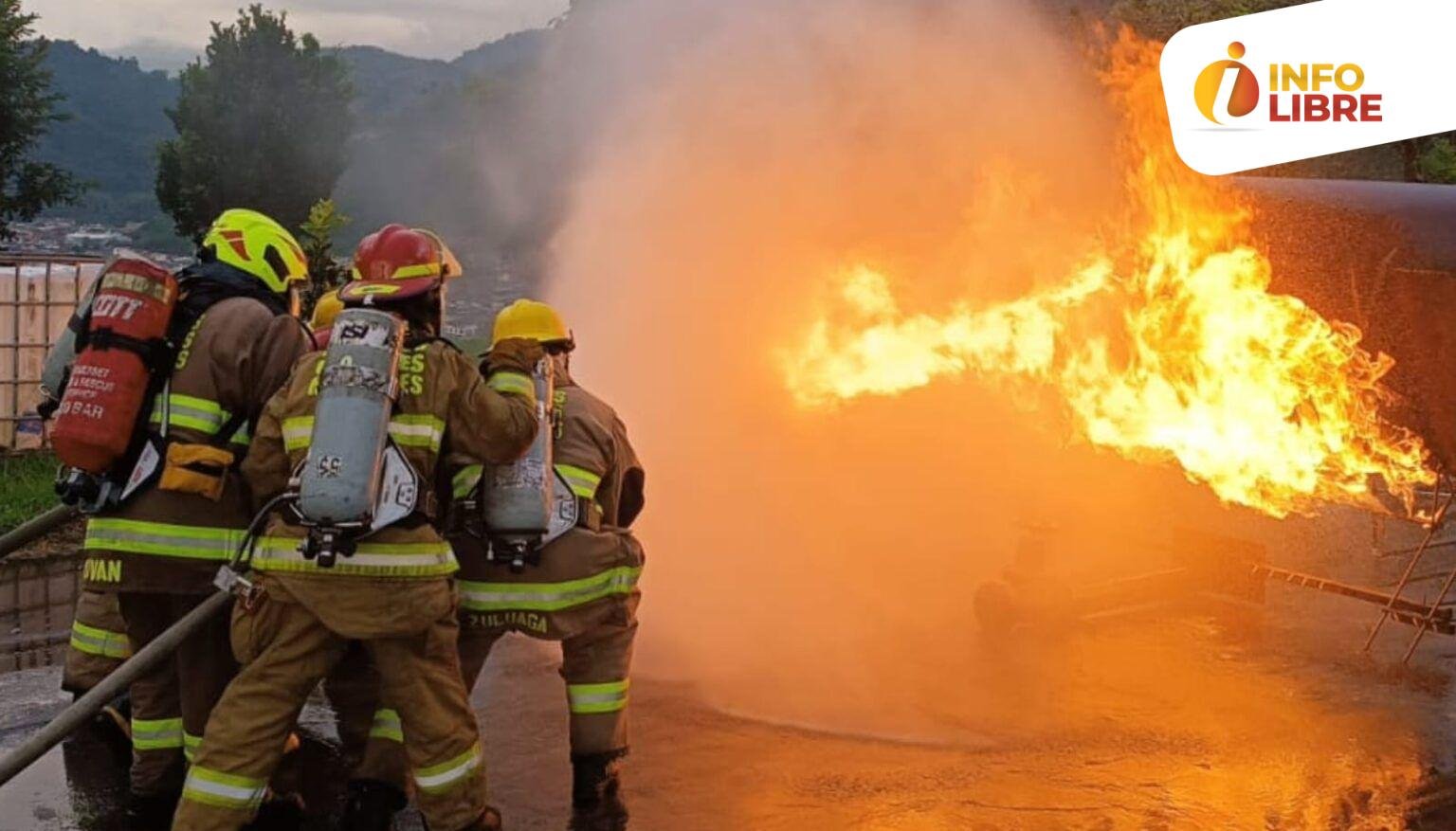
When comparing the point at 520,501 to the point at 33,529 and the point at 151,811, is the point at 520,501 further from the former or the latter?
the point at 33,529

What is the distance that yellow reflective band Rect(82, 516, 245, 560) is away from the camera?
15.0ft

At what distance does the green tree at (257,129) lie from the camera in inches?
1335

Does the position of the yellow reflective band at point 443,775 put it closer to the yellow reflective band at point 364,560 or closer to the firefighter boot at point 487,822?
the firefighter boot at point 487,822

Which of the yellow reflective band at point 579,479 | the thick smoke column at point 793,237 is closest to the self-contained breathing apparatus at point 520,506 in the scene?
the yellow reflective band at point 579,479

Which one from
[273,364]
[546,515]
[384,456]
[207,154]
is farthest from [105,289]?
[207,154]

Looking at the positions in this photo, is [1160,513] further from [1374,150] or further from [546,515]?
[1374,150]

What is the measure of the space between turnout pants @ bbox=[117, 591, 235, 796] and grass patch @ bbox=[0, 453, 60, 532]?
6130 mm

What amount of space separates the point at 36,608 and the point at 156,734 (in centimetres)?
395

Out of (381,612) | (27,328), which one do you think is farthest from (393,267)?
(27,328)

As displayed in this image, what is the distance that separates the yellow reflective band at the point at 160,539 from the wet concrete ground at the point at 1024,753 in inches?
43.5

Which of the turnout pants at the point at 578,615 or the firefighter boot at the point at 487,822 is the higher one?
the turnout pants at the point at 578,615

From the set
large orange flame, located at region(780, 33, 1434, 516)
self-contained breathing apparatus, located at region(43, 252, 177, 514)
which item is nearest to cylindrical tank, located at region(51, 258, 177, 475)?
self-contained breathing apparatus, located at region(43, 252, 177, 514)

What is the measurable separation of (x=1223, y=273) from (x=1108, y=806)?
3.04 m

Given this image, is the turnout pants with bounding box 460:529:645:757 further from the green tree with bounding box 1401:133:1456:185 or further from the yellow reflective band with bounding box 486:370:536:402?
the green tree with bounding box 1401:133:1456:185
